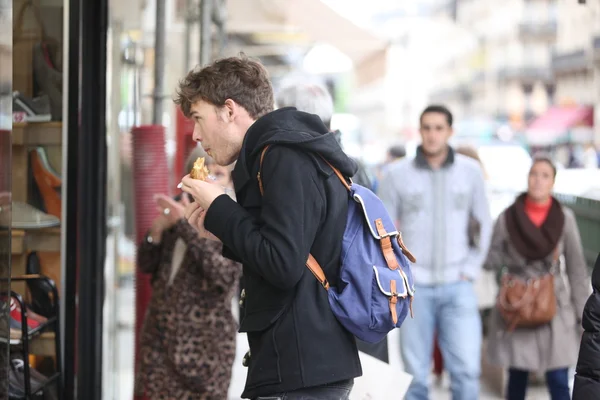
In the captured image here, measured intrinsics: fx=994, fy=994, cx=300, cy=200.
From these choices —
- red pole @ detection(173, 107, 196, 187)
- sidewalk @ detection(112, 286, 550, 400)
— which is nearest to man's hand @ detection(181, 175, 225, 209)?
sidewalk @ detection(112, 286, 550, 400)

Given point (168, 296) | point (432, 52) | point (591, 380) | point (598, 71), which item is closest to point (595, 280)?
point (591, 380)

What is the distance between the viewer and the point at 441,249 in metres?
5.61

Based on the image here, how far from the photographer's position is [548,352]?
5914mm

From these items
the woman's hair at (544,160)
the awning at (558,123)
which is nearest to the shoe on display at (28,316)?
the woman's hair at (544,160)

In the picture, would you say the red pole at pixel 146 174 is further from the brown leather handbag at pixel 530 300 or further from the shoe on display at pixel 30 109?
the brown leather handbag at pixel 530 300

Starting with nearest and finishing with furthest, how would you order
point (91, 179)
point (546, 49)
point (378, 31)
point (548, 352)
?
1. point (91, 179)
2. point (548, 352)
3. point (378, 31)
4. point (546, 49)

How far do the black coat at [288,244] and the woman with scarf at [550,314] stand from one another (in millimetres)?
3430

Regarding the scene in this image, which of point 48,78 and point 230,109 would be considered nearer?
point 230,109

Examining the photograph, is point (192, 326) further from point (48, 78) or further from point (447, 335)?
point (447, 335)

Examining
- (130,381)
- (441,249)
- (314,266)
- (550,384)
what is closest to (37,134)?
(314,266)

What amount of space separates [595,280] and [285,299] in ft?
3.33

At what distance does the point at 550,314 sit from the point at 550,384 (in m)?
0.47

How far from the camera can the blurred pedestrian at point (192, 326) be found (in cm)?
446

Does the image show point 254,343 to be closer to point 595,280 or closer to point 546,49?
point 595,280
